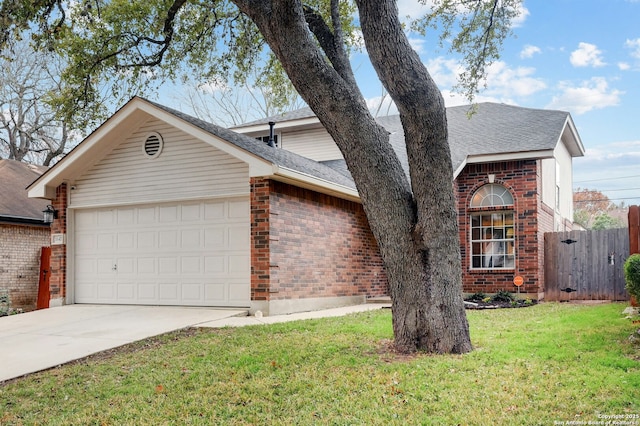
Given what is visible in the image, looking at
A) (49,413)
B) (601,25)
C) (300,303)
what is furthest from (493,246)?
(49,413)

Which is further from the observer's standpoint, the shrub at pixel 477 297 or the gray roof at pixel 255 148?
the shrub at pixel 477 297

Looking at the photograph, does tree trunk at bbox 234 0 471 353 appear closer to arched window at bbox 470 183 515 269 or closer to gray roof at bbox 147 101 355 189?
gray roof at bbox 147 101 355 189

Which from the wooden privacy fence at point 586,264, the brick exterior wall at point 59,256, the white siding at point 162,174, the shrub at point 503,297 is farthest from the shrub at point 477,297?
the brick exterior wall at point 59,256

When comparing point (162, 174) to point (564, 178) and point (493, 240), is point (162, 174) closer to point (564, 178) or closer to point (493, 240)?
point (493, 240)

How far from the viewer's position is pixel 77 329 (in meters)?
9.48

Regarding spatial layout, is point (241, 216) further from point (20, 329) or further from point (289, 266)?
point (20, 329)

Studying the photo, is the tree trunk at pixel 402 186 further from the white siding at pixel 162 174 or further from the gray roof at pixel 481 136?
the gray roof at pixel 481 136

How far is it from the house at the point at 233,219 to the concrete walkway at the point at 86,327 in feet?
1.98

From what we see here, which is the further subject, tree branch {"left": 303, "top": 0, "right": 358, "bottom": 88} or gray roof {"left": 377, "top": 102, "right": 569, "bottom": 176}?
gray roof {"left": 377, "top": 102, "right": 569, "bottom": 176}

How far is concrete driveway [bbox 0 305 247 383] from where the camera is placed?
7.51 meters

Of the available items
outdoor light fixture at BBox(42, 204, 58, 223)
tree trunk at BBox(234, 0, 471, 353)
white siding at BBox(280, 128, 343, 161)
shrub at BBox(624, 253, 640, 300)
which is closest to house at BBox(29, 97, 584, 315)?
outdoor light fixture at BBox(42, 204, 58, 223)

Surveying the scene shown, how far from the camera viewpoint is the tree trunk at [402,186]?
6332 mm

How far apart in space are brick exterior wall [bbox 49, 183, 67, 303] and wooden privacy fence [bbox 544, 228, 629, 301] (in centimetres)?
1210

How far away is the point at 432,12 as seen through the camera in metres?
10.9
